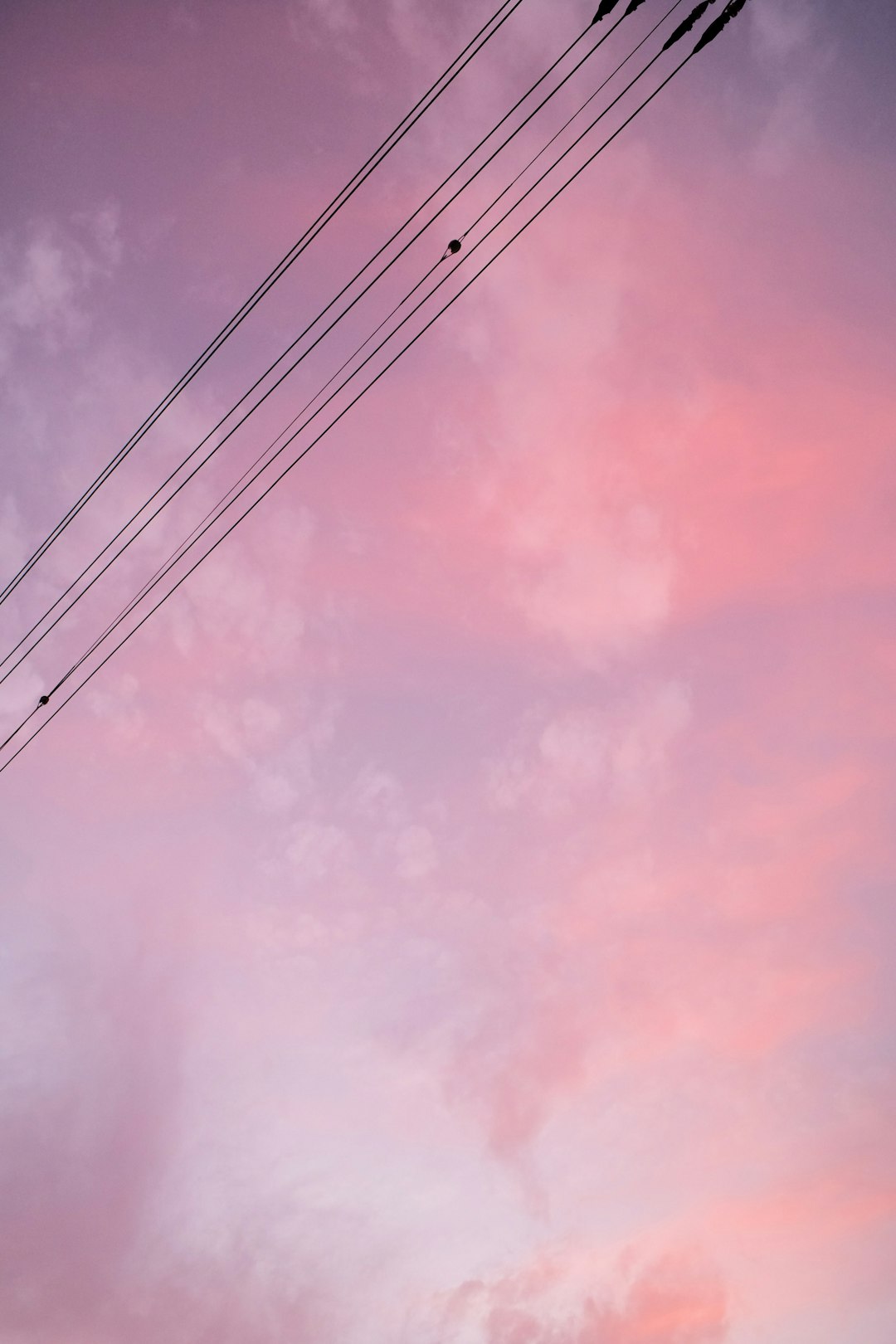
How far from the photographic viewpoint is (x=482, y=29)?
13977 millimetres

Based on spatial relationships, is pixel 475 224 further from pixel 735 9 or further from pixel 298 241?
pixel 735 9

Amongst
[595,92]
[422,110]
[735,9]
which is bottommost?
[735,9]

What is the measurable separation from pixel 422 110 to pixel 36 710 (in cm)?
1470

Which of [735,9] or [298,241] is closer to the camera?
[735,9]

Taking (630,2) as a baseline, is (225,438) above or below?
above

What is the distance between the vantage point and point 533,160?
1516 cm

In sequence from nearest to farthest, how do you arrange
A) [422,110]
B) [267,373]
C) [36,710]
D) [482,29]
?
1. [482,29]
2. [422,110]
3. [267,373]
4. [36,710]

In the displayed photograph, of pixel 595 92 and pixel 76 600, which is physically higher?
pixel 76 600

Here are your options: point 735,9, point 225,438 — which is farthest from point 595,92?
point 225,438

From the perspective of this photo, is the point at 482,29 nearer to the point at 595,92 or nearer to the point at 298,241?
the point at 595,92

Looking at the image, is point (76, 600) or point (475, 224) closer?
point (475, 224)

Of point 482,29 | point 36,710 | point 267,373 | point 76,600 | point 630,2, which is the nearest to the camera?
point 630,2

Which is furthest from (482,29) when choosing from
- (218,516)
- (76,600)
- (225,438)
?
(76,600)

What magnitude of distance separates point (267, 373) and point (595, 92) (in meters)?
7.21
